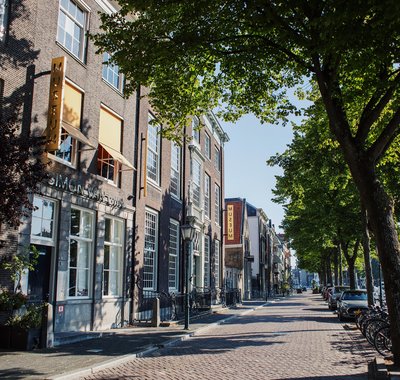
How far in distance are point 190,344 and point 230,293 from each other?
784 inches

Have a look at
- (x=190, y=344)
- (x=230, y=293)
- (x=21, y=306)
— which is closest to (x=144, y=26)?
(x=21, y=306)

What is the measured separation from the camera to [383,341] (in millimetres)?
12023

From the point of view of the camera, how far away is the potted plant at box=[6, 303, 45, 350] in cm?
1120

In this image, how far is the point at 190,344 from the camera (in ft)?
44.9

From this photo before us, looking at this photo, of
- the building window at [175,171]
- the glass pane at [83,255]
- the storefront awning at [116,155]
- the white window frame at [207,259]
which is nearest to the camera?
the glass pane at [83,255]

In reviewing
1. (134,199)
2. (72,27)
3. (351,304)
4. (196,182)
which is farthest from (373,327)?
(196,182)

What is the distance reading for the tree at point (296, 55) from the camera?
8.95 m

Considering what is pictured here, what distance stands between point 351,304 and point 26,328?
15.3 metres

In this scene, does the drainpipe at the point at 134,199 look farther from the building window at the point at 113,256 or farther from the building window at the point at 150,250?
the building window at the point at 150,250

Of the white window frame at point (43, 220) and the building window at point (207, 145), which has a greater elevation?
the building window at point (207, 145)

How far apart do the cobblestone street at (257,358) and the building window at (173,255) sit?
270 inches

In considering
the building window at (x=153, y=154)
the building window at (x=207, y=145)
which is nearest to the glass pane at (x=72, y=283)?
the building window at (x=153, y=154)

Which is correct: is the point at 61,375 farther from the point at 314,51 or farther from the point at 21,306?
the point at 314,51

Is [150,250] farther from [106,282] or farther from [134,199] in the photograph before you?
[106,282]
